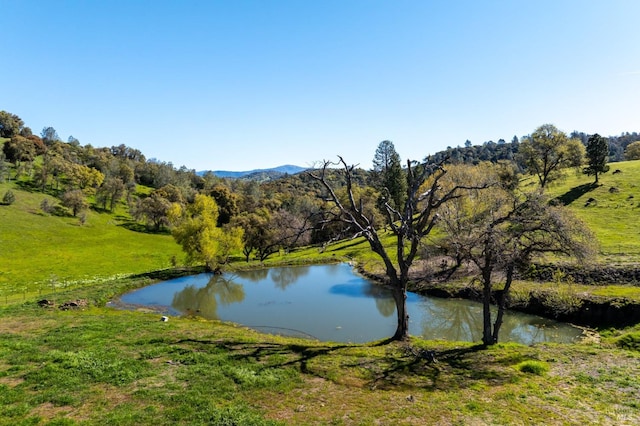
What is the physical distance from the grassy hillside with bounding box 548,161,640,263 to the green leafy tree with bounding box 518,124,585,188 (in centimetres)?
598

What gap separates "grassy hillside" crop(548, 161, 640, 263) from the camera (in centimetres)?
3706

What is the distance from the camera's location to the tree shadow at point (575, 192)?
62.8 meters

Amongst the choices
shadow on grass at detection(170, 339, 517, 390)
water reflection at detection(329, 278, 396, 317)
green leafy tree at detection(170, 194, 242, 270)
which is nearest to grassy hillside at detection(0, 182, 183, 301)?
green leafy tree at detection(170, 194, 242, 270)

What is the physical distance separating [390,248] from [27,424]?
5206 cm

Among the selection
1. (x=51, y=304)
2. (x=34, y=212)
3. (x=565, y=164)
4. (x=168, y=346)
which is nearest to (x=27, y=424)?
(x=168, y=346)

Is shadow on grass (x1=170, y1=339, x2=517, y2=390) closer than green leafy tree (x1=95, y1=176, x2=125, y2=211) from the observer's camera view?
Yes

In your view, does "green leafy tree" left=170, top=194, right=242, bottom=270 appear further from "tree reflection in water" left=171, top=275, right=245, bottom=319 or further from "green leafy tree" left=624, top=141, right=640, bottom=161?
A: "green leafy tree" left=624, top=141, right=640, bottom=161

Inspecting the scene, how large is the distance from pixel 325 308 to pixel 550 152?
53486 mm

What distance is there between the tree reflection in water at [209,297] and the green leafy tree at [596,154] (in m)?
67.6

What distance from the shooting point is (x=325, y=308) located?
31.8 m

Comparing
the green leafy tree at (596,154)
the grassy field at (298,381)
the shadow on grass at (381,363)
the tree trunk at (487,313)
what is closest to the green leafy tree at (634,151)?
the green leafy tree at (596,154)

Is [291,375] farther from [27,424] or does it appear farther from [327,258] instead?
[327,258]

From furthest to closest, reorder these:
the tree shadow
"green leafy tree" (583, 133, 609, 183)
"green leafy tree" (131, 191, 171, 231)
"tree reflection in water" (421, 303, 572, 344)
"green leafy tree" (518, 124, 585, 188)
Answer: "green leafy tree" (131, 191, 171, 231), "green leafy tree" (583, 133, 609, 183), the tree shadow, "green leafy tree" (518, 124, 585, 188), "tree reflection in water" (421, 303, 572, 344)

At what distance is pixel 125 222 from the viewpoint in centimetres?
10000
